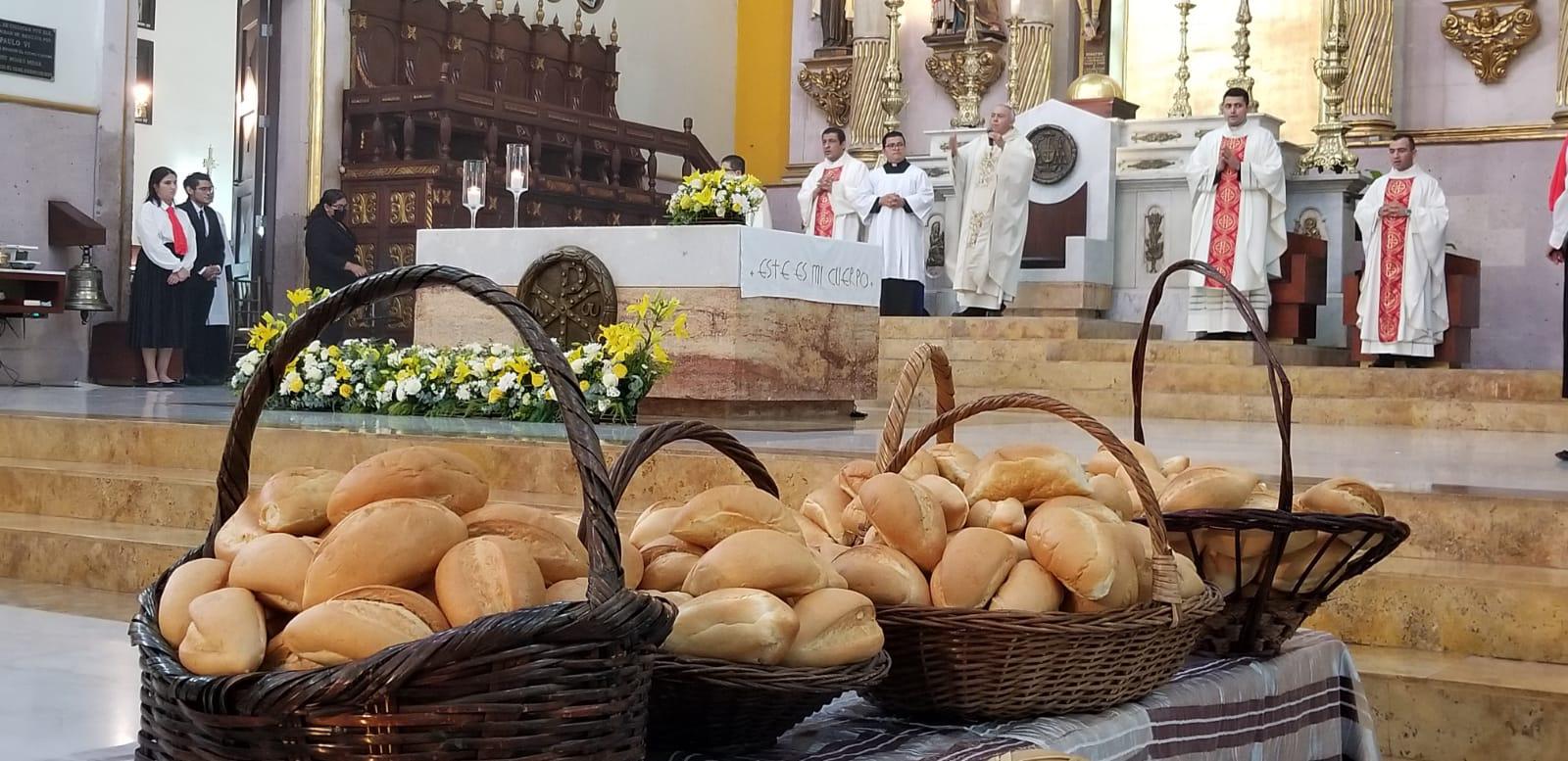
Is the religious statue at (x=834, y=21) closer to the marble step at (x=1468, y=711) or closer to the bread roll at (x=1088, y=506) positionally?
the marble step at (x=1468, y=711)

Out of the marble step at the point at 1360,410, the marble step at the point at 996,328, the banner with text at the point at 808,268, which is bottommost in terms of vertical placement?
the marble step at the point at 1360,410

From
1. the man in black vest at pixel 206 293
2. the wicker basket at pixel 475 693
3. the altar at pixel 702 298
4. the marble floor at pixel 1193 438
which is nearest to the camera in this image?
the wicker basket at pixel 475 693

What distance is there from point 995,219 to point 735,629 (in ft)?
39.4

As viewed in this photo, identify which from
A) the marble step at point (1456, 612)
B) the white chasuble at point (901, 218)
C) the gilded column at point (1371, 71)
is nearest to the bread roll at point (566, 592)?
the marble step at point (1456, 612)

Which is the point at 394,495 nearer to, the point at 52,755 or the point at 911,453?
the point at 911,453

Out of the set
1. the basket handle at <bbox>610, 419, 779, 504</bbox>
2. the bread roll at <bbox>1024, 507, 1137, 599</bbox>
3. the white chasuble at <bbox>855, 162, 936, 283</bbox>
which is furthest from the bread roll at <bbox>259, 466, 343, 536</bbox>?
the white chasuble at <bbox>855, 162, 936, 283</bbox>

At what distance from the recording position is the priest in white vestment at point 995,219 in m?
13.2

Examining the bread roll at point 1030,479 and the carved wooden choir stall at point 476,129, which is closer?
the bread roll at point 1030,479

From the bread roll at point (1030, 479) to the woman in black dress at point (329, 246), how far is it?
10936 millimetres

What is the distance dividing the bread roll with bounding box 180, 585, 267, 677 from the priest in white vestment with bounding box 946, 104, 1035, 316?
11986 millimetres

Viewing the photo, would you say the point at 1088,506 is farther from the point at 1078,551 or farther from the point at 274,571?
the point at 274,571

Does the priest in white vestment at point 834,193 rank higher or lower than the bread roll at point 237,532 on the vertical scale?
higher

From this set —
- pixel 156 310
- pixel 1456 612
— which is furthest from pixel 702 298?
pixel 156 310

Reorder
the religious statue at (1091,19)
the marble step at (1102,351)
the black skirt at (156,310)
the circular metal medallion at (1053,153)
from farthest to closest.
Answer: the religious statue at (1091,19), the circular metal medallion at (1053,153), the black skirt at (156,310), the marble step at (1102,351)
